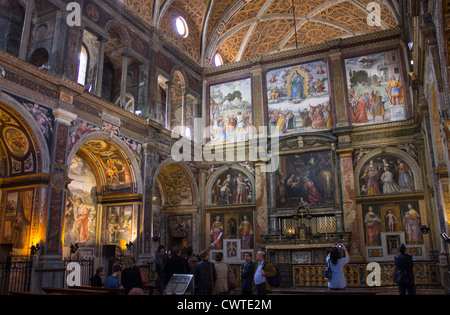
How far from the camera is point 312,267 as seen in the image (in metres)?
13.4

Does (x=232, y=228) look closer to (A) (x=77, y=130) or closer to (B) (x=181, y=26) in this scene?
(A) (x=77, y=130)

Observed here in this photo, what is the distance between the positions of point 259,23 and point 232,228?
533 inches

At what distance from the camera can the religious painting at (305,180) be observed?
63.4ft

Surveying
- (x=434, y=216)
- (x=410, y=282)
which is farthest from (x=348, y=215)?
(x=410, y=282)

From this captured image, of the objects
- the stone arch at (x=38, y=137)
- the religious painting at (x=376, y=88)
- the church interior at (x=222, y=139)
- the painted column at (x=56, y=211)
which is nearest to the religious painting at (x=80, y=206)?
the church interior at (x=222, y=139)

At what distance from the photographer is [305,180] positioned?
64.8ft

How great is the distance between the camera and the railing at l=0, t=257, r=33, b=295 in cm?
1162

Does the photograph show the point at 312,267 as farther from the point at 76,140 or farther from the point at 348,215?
the point at 76,140

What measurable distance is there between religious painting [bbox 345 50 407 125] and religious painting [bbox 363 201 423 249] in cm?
453

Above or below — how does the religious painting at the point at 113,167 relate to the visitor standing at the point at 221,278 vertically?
above

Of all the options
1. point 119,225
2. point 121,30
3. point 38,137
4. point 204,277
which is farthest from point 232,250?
point 204,277

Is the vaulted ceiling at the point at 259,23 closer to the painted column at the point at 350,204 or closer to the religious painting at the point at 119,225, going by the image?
the painted column at the point at 350,204

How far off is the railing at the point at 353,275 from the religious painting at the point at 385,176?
511cm

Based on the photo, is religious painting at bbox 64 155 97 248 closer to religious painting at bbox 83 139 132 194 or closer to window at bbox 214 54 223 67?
religious painting at bbox 83 139 132 194
